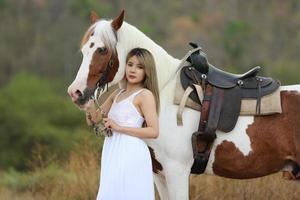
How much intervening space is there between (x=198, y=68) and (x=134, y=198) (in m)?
1.08

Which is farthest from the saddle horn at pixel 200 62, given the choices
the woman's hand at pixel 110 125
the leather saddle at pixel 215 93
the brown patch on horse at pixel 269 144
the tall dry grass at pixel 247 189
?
the tall dry grass at pixel 247 189

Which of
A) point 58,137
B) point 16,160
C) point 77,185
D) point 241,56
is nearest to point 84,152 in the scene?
point 77,185

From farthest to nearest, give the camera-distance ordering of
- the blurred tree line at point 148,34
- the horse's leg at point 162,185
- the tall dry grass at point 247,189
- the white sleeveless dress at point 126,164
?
1. the blurred tree line at point 148,34
2. the tall dry grass at point 247,189
3. the horse's leg at point 162,185
4. the white sleeveless dress at point 126,164

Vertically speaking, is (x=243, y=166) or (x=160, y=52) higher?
(x=160, y=52)

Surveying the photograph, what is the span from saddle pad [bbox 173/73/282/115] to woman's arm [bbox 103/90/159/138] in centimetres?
35

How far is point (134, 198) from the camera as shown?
13.5 ft

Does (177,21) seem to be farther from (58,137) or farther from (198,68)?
(198,68)

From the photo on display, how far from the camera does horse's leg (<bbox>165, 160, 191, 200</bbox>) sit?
172 inches

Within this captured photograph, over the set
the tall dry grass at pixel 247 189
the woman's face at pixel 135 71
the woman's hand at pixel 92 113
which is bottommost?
the tall dry grass at pixel 247 189

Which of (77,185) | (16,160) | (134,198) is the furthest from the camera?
(16,160)

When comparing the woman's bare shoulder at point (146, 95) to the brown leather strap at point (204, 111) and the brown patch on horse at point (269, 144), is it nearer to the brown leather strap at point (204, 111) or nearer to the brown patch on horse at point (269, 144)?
the brown leather strap at point (204, 111)

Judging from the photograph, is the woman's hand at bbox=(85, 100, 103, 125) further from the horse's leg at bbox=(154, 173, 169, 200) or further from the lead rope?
the horse's leg at bbox=(154, 173, 169, 200)

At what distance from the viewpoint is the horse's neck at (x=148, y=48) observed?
4418 millimetres

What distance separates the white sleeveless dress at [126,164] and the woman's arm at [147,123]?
45 millimetres
